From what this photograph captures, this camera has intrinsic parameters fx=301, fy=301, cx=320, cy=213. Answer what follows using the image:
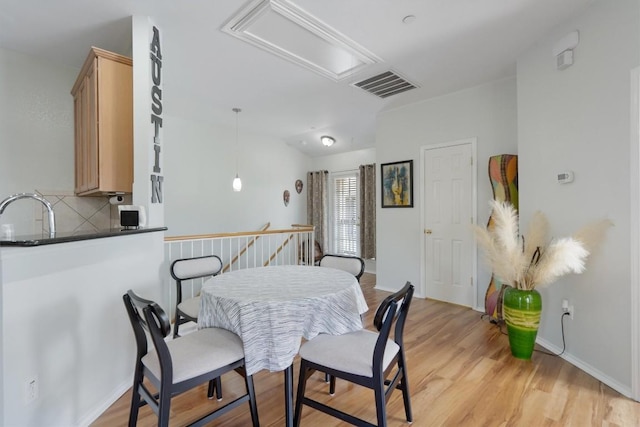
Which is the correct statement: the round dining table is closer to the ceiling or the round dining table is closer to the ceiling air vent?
the ceiling

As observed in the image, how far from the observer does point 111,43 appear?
108 inches

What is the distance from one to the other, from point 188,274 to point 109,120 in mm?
1399

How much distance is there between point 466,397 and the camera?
6.64 feet

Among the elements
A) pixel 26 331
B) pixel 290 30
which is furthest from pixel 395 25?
pixel 26 331

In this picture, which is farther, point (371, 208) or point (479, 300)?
point (371, 208)

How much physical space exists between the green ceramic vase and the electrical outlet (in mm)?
3197

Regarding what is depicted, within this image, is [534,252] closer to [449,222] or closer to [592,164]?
[592,164]

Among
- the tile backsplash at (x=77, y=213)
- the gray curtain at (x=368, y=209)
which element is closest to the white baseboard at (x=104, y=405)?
the tile backsplash at (x=77, y=213)

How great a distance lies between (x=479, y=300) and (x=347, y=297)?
272cm

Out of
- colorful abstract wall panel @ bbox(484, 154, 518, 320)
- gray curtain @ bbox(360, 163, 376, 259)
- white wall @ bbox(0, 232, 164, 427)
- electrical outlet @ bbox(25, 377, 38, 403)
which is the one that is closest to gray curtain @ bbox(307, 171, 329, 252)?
gray curtain @ bbox(360, 163, 376, 259)

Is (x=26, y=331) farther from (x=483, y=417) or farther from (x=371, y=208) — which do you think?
(x=371, y=208)

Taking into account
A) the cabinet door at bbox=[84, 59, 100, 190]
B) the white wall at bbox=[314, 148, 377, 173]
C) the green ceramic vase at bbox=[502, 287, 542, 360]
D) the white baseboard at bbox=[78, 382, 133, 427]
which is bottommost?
the white baseboard at bbox=[78, 382, 133, 427]

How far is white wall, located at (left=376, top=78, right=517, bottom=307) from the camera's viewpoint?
11.7ft

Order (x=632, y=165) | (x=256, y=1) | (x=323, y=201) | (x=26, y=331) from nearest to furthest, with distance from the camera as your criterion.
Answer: (x=26, y=331) < (x=632, y=165) < (x=256, y=1) < (x=323, y=201)
